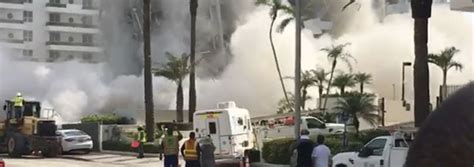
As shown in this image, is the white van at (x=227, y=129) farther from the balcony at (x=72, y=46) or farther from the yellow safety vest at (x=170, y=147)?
the balcony at (x=72, y=46)

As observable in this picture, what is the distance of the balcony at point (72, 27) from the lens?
250 feet

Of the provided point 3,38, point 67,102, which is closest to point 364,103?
point 67,102

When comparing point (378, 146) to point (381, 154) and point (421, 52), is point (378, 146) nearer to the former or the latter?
point (381, 154)

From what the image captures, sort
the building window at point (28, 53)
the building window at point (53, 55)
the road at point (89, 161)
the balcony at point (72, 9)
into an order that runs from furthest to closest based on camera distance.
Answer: the balcony at point (72, 9), the building window at point (53, 55), the building window at point (28, 53), the road at point (89, 161)

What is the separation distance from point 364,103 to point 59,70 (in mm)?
37089

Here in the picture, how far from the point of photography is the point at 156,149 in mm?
35156

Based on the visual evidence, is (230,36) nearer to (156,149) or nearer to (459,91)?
(156,149)

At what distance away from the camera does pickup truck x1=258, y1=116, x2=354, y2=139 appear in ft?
123

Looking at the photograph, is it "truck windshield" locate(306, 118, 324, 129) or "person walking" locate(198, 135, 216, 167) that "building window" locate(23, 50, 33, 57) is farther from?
"person walking" locate(198, 135, 216, 167)

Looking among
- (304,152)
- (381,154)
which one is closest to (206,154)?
(381,154)

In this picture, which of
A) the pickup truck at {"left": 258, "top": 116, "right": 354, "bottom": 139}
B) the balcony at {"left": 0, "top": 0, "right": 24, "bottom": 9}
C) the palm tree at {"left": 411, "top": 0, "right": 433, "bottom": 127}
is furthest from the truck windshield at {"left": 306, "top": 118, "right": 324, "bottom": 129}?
the balcony at {"left": 0, "top": 0, "right": 24, "bottom": 9}

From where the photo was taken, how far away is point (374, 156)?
1841cm

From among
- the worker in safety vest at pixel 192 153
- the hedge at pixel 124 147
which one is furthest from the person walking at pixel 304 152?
the hedge at pixel 124 147

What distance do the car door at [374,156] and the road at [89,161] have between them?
883cm
